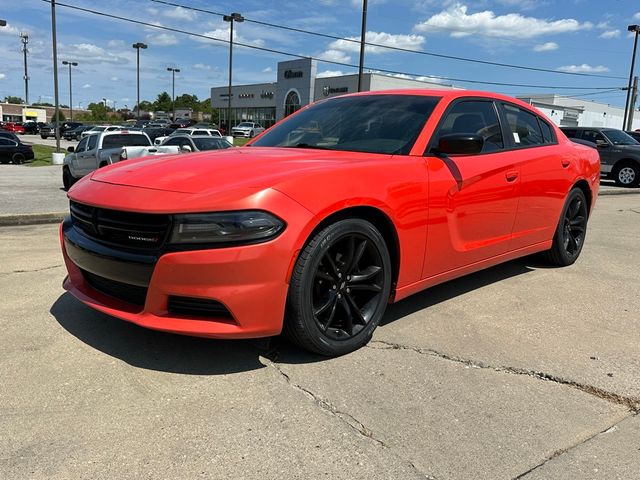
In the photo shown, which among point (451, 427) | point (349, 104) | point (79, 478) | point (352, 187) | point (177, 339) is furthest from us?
point (349, 104)

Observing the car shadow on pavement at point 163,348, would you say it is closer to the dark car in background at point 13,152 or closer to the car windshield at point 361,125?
the car windshield at point 361,125

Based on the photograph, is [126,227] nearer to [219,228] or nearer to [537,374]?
[219,228]

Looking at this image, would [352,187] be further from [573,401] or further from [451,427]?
[573,401]

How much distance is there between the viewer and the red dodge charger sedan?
9.18 ft

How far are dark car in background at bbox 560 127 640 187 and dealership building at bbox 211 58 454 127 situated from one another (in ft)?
94.4

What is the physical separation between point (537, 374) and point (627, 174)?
1602cm

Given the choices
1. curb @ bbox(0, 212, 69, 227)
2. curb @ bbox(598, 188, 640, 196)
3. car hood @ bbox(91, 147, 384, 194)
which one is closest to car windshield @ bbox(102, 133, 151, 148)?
curb @ bbox(0, 212, 69, 227)

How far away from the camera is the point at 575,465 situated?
7.73 ft

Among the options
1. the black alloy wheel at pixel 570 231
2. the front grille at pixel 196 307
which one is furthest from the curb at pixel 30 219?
the black alloy wheel at pixel 570 231

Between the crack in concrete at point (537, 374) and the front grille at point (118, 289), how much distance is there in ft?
4.76

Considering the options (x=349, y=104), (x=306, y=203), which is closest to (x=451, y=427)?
(x=306, y=203)

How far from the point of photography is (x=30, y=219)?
8.02 m

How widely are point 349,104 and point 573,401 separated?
8.99 ft

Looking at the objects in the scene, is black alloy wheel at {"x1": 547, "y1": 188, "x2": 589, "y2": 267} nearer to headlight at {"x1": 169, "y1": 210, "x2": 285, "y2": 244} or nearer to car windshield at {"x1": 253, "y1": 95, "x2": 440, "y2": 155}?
car windshield at {"x1": 253, "y1": 95, "x2": 440, "y2": 155}
